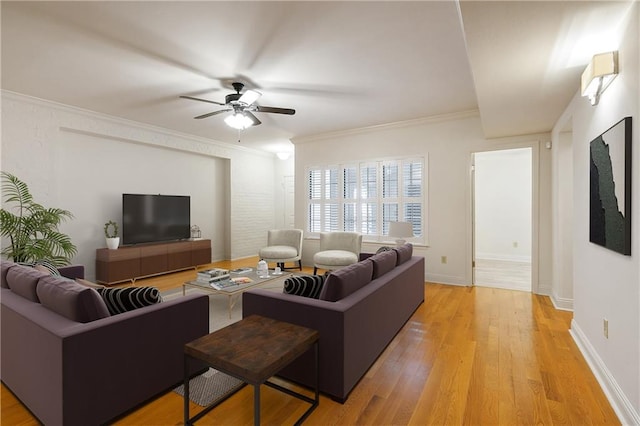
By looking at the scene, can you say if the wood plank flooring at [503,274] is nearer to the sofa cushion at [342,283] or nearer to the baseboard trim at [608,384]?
the baseboard trim at [608,384]

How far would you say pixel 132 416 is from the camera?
5.82ft

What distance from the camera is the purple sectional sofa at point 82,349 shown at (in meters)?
1.54

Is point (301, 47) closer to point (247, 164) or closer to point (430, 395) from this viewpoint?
point (430, 395)

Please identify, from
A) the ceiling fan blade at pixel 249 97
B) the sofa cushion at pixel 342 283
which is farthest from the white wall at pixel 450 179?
the sofa cushion at pixel 342 283

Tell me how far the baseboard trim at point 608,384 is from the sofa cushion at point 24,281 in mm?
3572

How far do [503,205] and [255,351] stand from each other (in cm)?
714

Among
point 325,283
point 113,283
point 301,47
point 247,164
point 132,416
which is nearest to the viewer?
point 132,416

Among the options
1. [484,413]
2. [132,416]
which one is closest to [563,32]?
[484,413]

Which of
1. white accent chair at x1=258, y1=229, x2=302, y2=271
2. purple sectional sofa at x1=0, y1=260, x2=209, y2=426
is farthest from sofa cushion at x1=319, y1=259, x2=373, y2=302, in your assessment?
white accent chair at x1=258, y1=229, x2=302, y2=271

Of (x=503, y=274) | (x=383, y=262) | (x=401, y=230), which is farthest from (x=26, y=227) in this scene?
(x=503, y=274)

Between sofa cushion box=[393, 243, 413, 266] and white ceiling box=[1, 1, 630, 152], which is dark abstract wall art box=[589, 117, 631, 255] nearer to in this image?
white ceiling box=[1, 1, 630, 152]

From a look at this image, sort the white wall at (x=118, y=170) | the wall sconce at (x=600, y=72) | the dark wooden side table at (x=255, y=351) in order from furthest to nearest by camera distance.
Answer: the white wall at (x=118, y=170)
the wall sconce at (x=600, y=72)
the dark wooden side table at (x=255, y=351)

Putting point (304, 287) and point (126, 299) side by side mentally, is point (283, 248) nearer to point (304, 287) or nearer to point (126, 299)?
point (304, 287)

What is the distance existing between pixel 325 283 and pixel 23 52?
357 centimetres
